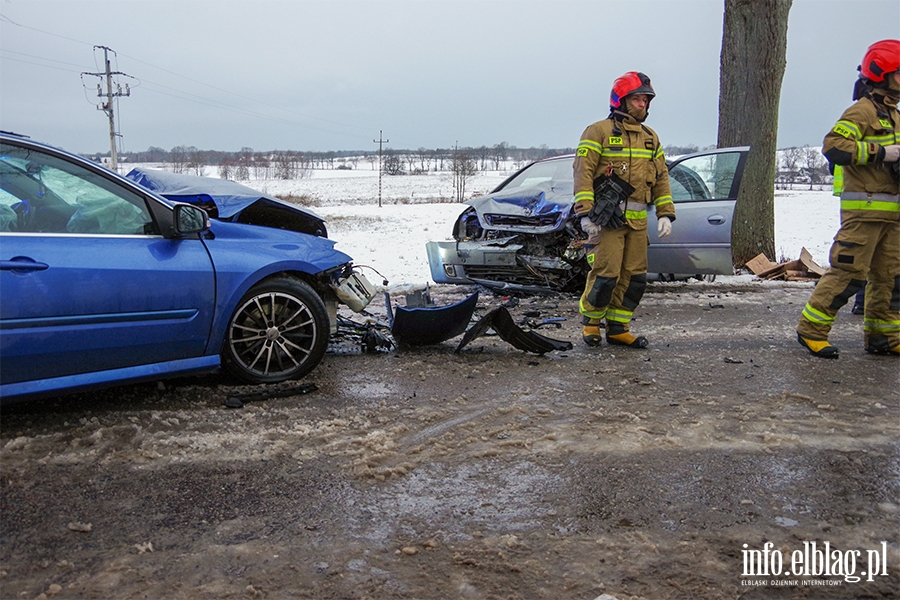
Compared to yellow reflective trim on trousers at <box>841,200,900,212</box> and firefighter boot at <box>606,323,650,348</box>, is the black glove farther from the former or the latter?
yellow reflective trim on trousers at <box>841,200,900,212</box>

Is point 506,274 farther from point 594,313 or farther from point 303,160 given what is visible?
point 303,160

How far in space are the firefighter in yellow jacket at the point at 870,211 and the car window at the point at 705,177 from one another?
255cm

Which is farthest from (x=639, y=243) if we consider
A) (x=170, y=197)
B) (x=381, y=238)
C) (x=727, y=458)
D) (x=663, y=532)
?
(x=381, y=238)

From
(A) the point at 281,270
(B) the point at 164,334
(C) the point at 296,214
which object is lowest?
(B) the point at 164,334

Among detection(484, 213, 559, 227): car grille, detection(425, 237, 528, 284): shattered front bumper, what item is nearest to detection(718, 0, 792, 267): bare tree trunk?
detection(484, 213, 559, 227): car grille

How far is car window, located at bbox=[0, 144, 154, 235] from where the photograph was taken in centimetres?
355

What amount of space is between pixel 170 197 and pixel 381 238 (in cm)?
842

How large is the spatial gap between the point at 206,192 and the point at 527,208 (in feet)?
13.0

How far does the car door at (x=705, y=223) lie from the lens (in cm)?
758

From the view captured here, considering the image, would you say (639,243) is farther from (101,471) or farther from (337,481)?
(101,471)

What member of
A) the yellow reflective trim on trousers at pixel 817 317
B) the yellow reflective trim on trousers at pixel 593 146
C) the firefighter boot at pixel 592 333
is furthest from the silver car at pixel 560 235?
the yellow reflective trim on trousers at pixel 817 317

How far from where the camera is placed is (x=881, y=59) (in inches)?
191

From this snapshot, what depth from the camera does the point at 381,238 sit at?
1353cm

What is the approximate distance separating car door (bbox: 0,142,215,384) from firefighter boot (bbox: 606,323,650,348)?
3.24 metres
